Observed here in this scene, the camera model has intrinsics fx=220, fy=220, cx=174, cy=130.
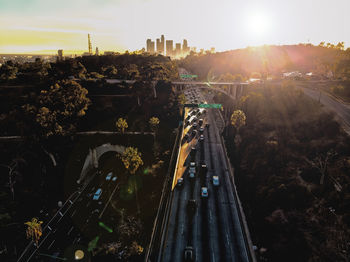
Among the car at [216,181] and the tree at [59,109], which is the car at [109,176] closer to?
the tree at [59,109]

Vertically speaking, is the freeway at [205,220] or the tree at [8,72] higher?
the tree at [8,72]

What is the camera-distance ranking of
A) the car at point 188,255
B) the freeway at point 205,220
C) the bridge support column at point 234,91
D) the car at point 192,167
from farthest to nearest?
the bridge support column at point 234,91
the car at point 192,167
the freeway at point 205,220
the car at point 188,255

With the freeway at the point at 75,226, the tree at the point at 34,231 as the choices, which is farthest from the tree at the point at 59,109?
the tree at the point at 34,231

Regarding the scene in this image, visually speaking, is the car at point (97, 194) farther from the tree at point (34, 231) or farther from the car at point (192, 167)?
the car at point (192, 167)

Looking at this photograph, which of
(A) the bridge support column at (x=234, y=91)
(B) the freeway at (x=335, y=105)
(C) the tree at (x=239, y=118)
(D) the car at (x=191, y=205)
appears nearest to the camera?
(D) the car at (x=191, y=205)

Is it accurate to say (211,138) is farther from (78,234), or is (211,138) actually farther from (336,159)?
(78,234)

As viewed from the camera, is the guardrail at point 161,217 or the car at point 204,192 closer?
the guardrail at point 161,217

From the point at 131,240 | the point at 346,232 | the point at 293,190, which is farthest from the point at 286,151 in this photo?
the point at 131,240

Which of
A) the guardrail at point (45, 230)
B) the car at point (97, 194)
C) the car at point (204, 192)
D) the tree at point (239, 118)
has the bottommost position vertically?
the guardrail at point (45, 230)

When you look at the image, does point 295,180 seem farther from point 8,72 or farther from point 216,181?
point 8,72
